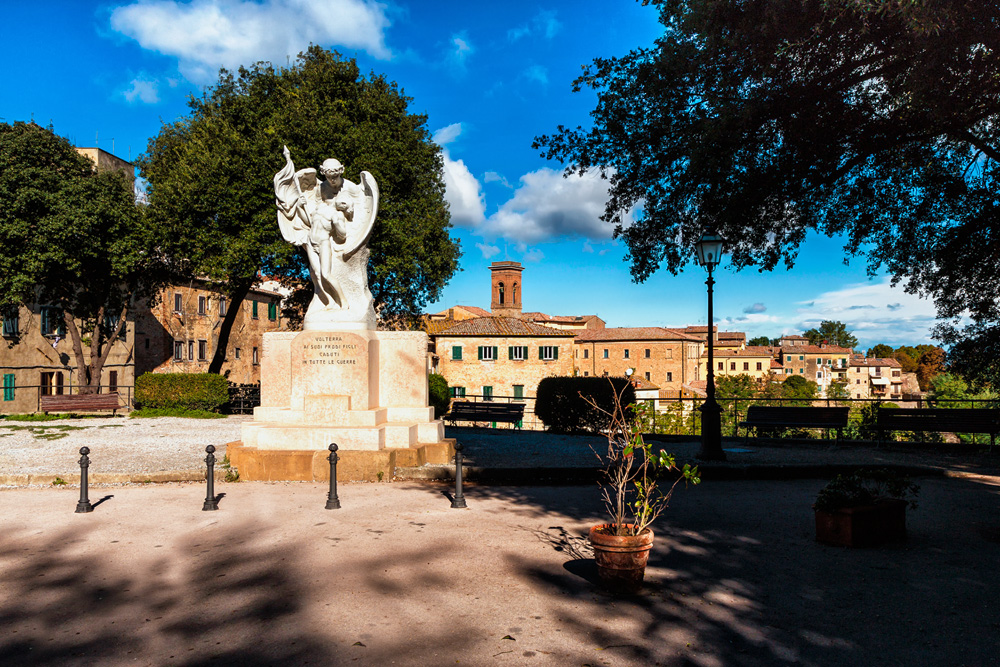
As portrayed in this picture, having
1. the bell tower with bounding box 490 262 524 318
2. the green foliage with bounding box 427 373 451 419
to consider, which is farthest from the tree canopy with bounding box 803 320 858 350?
the green foliage with bounding box 427 373 451 419

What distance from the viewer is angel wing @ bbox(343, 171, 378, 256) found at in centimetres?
1039

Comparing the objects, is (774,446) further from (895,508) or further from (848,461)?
(895,508)

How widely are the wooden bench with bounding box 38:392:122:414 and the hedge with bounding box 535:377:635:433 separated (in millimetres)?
13257

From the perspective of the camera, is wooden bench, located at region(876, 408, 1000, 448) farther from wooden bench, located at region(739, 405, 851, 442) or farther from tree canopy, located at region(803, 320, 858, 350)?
tree canopy, located at region(803, 320, 858, 350)

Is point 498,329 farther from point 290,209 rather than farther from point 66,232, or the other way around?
point 290,209

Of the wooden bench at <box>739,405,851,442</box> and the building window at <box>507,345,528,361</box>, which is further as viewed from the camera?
the building window at <box>507,345,528,361</box>

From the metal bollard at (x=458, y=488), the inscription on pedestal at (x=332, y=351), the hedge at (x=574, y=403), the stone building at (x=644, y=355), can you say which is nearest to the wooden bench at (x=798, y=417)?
the hedge at (x=574, y=403)

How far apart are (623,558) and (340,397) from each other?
19.4 feet

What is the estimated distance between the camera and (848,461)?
11.7 m

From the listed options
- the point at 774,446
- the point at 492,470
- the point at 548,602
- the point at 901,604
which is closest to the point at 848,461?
the point at 774,446

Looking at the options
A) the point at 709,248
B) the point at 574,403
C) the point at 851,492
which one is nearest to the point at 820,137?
the point at 709,248

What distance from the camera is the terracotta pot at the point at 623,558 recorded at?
4867mm

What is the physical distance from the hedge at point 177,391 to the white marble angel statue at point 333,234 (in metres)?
13.9

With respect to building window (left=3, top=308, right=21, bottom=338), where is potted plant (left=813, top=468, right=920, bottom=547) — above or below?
below
